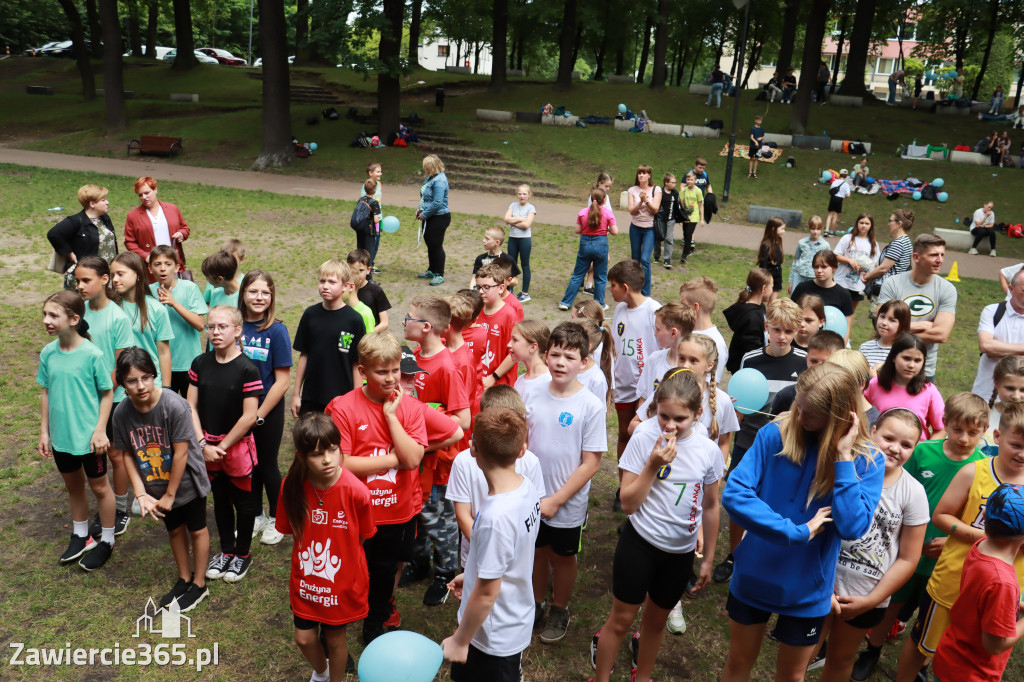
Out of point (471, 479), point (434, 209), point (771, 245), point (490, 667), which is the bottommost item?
point (490, 667)

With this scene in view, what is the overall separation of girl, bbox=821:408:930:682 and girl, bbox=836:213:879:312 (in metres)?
5.39

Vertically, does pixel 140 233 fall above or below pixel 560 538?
above

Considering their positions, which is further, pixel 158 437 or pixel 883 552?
pixel 158 437

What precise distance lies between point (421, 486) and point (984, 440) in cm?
351

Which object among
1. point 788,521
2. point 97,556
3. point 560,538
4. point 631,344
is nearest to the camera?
point 788,521

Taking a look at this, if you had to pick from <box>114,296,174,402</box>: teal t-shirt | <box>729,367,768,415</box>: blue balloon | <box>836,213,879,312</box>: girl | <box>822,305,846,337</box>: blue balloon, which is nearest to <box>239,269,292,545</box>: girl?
<box>114,296,174,402</box>: teal t-shirt

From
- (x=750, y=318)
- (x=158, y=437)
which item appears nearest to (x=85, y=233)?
(x=158, y=437)

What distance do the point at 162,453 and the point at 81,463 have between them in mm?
1010

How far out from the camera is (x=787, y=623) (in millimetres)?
3225

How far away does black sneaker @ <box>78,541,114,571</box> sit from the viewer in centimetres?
484

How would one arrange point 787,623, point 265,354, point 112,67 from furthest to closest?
point 112,67, point 265,354, point 787,623

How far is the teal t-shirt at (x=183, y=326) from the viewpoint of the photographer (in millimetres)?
5832

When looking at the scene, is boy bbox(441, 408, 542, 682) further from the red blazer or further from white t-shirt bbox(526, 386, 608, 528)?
the red blazer

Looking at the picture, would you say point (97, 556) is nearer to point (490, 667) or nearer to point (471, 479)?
point (471, 479)
